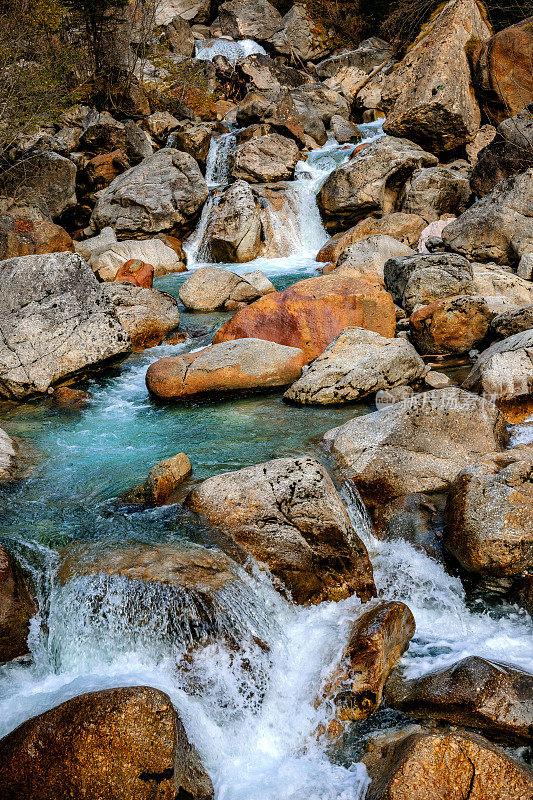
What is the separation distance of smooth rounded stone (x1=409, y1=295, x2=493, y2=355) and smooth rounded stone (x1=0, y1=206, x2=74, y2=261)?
998 centimetres

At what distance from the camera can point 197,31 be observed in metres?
32.3

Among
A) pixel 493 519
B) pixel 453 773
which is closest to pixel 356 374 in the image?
pixel 493 519

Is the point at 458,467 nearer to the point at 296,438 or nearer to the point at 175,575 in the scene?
the point at 296,438

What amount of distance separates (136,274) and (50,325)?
13.9 feet

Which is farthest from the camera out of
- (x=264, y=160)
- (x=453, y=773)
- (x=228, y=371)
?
(x=264, y=160)

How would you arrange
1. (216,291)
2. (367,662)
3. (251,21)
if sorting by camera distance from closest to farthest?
(367,662) < (216,291) < (251,21)

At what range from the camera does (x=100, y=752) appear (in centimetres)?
297

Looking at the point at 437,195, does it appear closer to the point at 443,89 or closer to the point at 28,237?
the point at 443,89

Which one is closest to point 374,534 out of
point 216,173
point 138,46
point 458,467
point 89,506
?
point 458,467

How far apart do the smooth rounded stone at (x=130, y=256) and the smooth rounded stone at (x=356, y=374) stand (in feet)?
23.2

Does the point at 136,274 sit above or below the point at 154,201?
below

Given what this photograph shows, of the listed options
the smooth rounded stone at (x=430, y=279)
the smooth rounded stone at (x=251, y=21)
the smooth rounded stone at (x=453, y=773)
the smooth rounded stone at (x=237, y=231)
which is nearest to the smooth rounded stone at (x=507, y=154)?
the smooth rounded stone at (x=430, y=279)

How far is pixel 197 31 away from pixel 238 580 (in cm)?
3591

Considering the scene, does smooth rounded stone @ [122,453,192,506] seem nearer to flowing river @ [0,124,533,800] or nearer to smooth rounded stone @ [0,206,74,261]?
flowing river @ [0,124,533,800]
